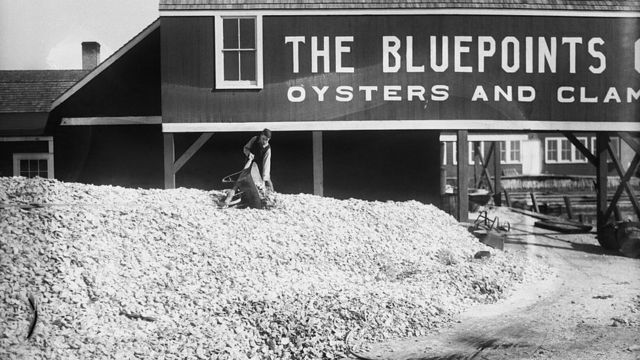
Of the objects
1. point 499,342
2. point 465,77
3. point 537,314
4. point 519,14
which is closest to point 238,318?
point 499,342

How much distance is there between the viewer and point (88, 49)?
30.9m

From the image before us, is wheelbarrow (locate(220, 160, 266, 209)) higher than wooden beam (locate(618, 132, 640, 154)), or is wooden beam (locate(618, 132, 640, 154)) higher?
wooden beam (locate(618, 132, 640, 154))

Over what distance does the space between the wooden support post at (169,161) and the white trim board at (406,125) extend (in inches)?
13.5

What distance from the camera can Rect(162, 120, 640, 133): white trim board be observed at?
18.4 meters

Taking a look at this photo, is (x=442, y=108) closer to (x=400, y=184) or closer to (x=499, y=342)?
(x=400, y=184)

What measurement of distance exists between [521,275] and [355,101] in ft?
22.9

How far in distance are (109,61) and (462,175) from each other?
37.7 ft

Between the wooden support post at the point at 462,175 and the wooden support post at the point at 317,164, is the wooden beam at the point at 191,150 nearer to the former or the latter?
the wooden support post at the point at 317,164

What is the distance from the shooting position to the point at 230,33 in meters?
18.7

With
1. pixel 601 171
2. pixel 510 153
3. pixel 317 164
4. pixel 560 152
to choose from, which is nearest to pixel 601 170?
pixel 601 171

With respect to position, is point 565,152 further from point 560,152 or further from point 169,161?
point 169,161

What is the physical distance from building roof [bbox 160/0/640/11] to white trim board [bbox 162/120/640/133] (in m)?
3.29

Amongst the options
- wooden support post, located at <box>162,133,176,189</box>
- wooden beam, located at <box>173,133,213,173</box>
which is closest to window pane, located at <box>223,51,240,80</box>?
wooden beam, located at <box>173,133,213,173</box>

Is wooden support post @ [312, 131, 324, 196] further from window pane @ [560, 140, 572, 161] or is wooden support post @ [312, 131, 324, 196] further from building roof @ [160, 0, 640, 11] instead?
window pane @ [560, 140, 572, 161]
